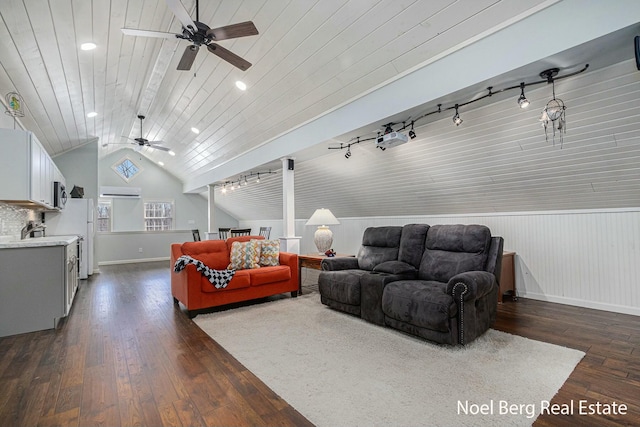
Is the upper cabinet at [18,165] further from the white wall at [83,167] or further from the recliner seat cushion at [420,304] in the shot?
the white wall at [83,167]

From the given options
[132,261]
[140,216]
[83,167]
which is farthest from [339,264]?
[140,216]

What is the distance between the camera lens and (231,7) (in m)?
3.10

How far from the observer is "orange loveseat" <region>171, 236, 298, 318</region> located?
3.69 m

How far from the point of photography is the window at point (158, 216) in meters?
9.66

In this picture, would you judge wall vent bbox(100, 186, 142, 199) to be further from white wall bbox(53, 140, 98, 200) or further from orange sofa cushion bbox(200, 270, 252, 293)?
orange sofa cushion bbox(200, 270, 252, 293)

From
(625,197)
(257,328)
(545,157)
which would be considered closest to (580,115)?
(545,157)

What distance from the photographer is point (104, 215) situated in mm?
9062

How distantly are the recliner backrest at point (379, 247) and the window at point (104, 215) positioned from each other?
8.36 m

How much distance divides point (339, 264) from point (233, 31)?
283cm

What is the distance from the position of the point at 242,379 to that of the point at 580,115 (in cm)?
363

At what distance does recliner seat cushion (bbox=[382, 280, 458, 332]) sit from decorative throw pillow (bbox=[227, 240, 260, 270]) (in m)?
2.08

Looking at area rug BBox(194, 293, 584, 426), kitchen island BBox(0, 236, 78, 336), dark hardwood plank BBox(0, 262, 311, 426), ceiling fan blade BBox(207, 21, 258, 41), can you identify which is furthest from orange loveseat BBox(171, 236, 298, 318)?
ceiling fan blade BBox(207, 21, 258, 41)

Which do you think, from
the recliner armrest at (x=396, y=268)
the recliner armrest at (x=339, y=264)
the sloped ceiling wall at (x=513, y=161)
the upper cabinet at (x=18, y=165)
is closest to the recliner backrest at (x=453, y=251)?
the recliner armrest at (x=396, y=268)

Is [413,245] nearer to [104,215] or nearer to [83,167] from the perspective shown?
[83,167]
